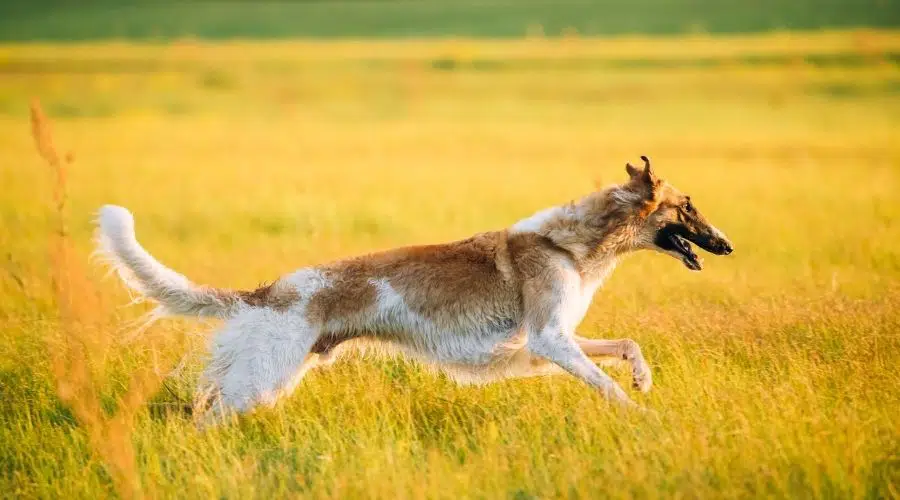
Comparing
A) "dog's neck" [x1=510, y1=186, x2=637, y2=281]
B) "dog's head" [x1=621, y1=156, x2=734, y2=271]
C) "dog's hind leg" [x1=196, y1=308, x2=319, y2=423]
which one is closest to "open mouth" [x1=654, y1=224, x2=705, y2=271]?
"dog's head" [x1=621, y1=156, x2=734, y2=271]

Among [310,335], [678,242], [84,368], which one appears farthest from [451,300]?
[84,368]

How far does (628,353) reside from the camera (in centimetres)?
698

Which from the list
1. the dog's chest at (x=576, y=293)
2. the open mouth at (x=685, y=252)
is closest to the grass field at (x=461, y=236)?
the dog's chest at (x=576, y=293)

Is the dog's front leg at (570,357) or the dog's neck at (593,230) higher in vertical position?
the dog's neck at (593,230)

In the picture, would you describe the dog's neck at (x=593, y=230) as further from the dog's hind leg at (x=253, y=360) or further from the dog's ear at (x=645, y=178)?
the dog's hind leg at (x=253, y=360)

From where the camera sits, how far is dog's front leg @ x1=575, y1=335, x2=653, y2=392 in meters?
6.83

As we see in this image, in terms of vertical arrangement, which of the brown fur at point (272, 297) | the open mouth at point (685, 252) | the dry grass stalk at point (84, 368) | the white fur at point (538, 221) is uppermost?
the white fur at point (538, 221)

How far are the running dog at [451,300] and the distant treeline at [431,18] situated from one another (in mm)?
67452

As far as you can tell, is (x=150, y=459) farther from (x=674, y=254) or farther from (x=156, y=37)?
(x=156, y=37)

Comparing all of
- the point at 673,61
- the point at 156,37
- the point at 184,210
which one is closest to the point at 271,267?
the point at 184,210

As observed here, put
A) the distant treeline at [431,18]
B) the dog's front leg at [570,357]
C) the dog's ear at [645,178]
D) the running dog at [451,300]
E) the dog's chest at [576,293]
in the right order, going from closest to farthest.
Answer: the dog's front leg at [570,357]
the running dog at [451,300]
the dog's chest at [576,293]
the dog's ear at [645,178]
the distant treeline at [431,18]

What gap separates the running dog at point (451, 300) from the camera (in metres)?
6.62

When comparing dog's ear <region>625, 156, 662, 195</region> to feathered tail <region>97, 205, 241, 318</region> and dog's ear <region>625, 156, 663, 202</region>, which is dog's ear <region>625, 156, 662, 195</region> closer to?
dog's ear <region>625, 156, 663, 202</region>

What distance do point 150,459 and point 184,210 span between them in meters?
12.6
